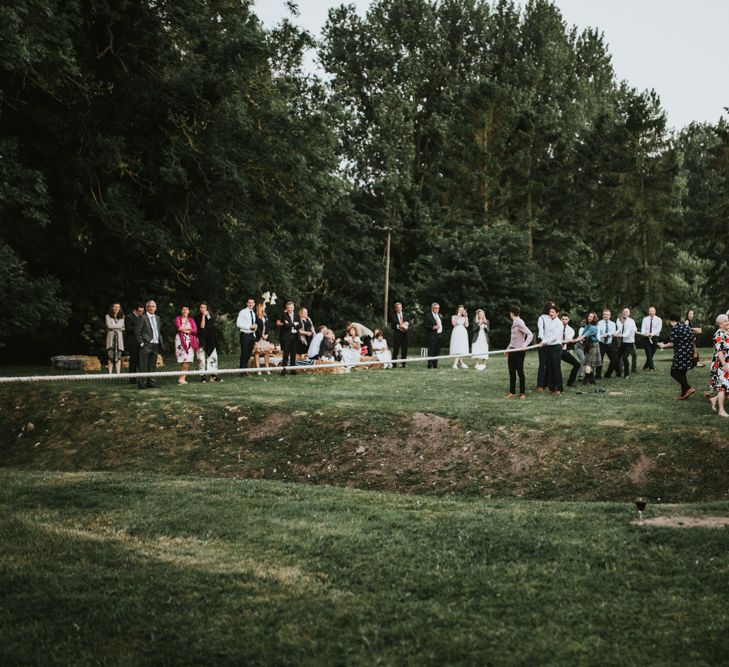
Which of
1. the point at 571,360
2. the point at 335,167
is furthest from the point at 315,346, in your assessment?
the point at 571,360

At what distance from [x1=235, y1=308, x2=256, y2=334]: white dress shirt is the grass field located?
6473 mm

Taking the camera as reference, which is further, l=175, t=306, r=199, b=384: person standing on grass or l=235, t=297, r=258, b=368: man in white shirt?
l=235, t=297, r=258, b=368: man in white shirt

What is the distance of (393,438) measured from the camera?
1295 cm

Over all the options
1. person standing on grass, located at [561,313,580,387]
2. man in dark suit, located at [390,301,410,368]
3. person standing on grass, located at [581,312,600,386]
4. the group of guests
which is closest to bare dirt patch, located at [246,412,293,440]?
the group of guests

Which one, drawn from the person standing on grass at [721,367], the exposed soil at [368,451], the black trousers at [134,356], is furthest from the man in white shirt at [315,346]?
the person standing on grass at [721,367]

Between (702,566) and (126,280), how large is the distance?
22.0 metres

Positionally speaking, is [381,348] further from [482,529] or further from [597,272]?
[597,272]

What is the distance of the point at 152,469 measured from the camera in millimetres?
12477

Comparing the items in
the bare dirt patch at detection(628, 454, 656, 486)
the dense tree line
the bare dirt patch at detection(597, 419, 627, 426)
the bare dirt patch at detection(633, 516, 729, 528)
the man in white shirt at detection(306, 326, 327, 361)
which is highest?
the dense tree line

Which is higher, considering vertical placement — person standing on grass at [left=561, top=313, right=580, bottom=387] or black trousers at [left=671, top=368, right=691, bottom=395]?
person standing on grass at [left=561, top=313, right=580, bottom=387]

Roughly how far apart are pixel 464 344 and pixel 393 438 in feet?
44.0

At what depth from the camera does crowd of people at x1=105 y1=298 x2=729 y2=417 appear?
54.0 feet

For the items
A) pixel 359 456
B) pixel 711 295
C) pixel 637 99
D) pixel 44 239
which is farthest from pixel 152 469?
pixel 637 99

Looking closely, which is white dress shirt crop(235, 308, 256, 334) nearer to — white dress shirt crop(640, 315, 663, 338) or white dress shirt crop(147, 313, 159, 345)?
white dress shirt crop(147, 313, 159, 345)
